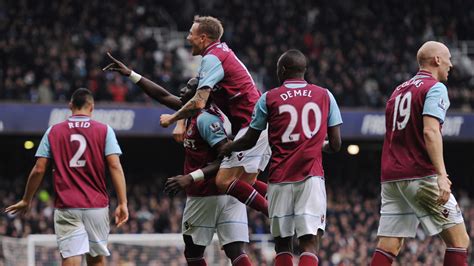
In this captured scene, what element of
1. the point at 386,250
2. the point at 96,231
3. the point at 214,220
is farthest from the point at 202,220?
the point at 386,250

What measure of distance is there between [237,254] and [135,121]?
53.6 feet

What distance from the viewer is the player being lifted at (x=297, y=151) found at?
9.51m

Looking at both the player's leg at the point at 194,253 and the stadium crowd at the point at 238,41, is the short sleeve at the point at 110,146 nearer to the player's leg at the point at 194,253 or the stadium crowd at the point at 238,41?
the player's leg at the point at 194,253

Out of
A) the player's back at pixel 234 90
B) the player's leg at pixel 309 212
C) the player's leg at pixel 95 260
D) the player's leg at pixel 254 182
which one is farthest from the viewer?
the player's leg at pixel 95 260

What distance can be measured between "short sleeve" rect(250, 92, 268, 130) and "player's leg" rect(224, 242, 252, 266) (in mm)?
1397

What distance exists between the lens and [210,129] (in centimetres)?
1030

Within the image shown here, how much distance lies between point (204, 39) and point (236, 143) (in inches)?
48.7

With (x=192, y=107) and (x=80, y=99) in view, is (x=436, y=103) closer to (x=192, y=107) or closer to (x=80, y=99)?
(x=192, y=107)

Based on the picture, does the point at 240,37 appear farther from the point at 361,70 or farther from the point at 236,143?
the point at 236,143

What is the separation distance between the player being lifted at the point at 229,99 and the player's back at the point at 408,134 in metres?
1.39

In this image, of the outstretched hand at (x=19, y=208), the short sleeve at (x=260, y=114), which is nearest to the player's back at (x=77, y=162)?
the outstretched hand at (x=19, y=208)

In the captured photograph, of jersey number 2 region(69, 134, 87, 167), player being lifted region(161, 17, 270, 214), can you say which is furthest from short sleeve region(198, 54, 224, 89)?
jersey number 2 region(69, 134, 87, 167)

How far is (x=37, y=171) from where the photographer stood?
34.8ft

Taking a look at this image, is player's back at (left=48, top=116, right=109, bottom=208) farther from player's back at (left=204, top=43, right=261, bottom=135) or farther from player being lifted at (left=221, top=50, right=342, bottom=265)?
player being lifted at (left=221, top=50, right=342, bottom=265)
